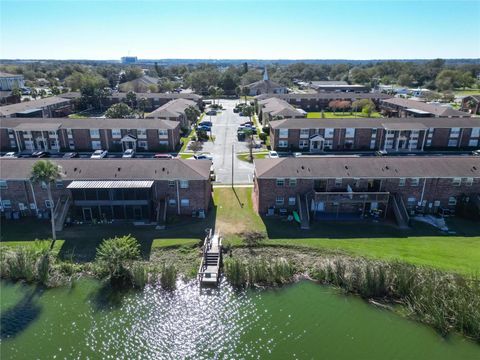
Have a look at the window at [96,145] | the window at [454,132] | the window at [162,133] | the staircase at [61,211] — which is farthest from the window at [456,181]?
the window at [96,145]

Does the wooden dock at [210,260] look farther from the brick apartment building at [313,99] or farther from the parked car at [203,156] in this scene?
the brick apartment building at [313,99]

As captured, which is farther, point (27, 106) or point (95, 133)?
point (27, 106)

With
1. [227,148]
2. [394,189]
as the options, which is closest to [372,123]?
[227,148]

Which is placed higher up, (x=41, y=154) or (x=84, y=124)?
(x=84, y=124)

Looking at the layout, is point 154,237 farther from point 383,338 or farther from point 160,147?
point 160,147

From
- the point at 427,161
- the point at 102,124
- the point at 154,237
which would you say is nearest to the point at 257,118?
the point at 102,124

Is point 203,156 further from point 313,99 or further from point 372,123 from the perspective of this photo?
point 313,99

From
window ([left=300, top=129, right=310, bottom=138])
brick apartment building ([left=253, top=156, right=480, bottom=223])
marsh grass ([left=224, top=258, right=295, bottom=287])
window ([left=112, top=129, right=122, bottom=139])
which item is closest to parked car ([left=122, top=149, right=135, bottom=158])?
window ([left=112, top=129, right=122, bottom=139])
